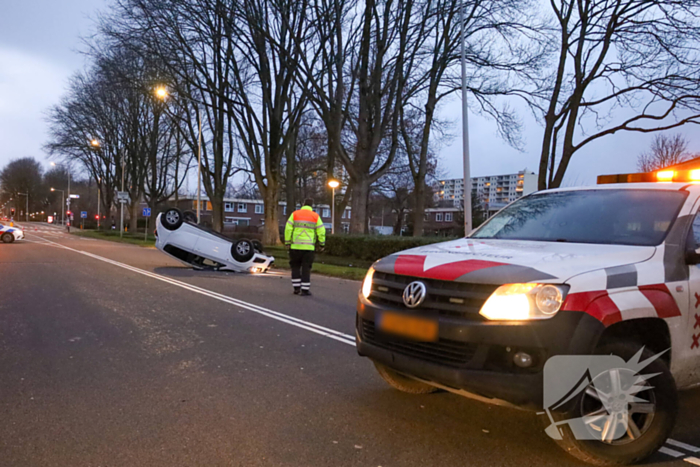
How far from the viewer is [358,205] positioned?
72.6ft

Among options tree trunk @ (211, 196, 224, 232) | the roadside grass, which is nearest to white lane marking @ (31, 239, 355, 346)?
the roadside grass

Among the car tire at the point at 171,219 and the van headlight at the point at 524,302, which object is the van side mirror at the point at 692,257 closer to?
the van headlight at the point at 524,302

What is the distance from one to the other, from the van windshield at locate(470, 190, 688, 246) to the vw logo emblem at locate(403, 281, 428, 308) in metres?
1.26

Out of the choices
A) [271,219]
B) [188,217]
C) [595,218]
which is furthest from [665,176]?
[271,219]

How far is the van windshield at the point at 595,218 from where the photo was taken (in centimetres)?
372

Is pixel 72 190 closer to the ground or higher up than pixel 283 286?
higher up

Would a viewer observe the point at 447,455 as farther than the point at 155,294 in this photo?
No

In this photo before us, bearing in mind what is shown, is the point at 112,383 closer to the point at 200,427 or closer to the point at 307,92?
the point at 200,427

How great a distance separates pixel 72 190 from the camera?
10194cm

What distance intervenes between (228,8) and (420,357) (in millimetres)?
18340

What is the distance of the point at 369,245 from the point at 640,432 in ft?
56.8

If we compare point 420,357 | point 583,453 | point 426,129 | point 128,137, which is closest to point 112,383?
point 420,357

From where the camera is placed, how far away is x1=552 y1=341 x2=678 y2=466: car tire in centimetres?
303

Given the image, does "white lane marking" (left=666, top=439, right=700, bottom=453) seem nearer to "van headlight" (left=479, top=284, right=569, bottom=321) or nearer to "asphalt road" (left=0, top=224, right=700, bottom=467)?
"asphalt road" (left=0, top=224, right=700, bottom=467)
